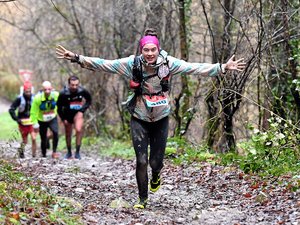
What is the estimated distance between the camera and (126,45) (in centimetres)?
1864

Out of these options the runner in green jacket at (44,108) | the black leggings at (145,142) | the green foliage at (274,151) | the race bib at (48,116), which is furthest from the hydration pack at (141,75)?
the race bib at (48,116)

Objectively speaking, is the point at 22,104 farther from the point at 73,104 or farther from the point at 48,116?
the point at 73,104

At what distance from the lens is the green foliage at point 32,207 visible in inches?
235

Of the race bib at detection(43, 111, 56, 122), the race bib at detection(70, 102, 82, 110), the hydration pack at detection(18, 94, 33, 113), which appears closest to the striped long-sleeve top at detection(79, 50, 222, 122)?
the race bib at detection(70, 102, 82, 110)

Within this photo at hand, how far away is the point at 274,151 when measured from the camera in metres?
9.35

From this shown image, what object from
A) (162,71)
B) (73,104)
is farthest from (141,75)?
(73,104)

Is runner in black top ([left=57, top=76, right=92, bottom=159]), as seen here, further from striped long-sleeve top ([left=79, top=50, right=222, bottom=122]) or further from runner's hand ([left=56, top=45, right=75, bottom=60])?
striped long-sleeve top ([left=79, top=50, right=222, bottom=122])

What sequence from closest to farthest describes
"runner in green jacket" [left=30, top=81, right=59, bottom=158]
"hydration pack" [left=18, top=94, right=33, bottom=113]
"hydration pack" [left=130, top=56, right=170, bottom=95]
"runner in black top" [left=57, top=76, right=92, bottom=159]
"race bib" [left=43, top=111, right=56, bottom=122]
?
"hydration pack" [left=130, top=56, right=170, bottom=95]
"runner in black top" [left=57, top=76, right=92, bottom=159]
"runner in green jacket" [left=30, top=81, right=59, bottom=158]
"race bib" [left=43, top=111, right=56, bottom=122]
"hydration pack" [left=18, top=94, right=33, bottom=113]

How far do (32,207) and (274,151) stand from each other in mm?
4399

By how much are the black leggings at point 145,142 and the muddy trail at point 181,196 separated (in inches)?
15.7

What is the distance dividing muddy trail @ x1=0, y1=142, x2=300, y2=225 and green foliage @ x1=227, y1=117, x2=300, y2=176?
0.95ft

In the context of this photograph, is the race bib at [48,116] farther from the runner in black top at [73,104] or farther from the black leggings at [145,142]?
the black leggings at [145,142]

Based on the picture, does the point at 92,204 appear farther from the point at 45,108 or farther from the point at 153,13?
the point at 153,13

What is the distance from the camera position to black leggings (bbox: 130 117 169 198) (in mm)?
7850
